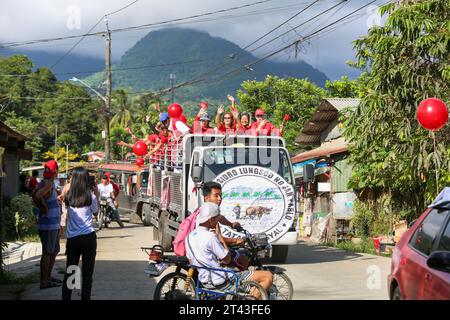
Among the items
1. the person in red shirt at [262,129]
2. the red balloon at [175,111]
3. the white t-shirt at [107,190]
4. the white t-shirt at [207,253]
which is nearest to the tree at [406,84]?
the person in red shirt at [262,129]

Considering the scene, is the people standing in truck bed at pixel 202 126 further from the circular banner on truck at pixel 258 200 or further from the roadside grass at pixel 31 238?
the roadside grass at pixel 31 238

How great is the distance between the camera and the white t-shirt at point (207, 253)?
805cm

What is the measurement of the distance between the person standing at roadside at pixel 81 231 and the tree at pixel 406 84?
7596 mm

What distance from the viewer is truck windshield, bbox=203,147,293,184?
14.2 meters

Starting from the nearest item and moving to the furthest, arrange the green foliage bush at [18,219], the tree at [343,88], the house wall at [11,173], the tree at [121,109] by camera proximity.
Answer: the green foliage bush at [18,219] → the house wall at [11,173] → the tree at [343,88] → the tree at [121,109]

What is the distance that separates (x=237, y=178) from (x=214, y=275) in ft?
19.1

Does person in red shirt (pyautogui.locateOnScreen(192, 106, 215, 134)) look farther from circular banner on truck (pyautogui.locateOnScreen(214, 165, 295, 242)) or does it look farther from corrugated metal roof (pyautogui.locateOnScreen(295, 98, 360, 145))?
corrugated metal roof (pyautogui.locateOnScreen(295, 98, 360, 145))

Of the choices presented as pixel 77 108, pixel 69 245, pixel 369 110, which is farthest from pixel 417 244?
pixel 77 108

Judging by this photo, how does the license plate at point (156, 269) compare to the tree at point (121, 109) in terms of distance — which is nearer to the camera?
the license plate at point (156, 269)

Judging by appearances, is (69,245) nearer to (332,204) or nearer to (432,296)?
(432,296)

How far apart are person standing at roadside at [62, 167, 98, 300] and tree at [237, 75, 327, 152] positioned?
30.8 meters

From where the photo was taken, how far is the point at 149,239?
69.8 feet

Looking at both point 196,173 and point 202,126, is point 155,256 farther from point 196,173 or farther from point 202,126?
point 202,126

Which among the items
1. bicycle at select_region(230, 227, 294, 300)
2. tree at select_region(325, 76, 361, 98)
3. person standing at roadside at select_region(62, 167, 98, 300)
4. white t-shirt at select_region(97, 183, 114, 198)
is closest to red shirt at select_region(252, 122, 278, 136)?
bicycle at select_region(230, 227, 294, 300)
